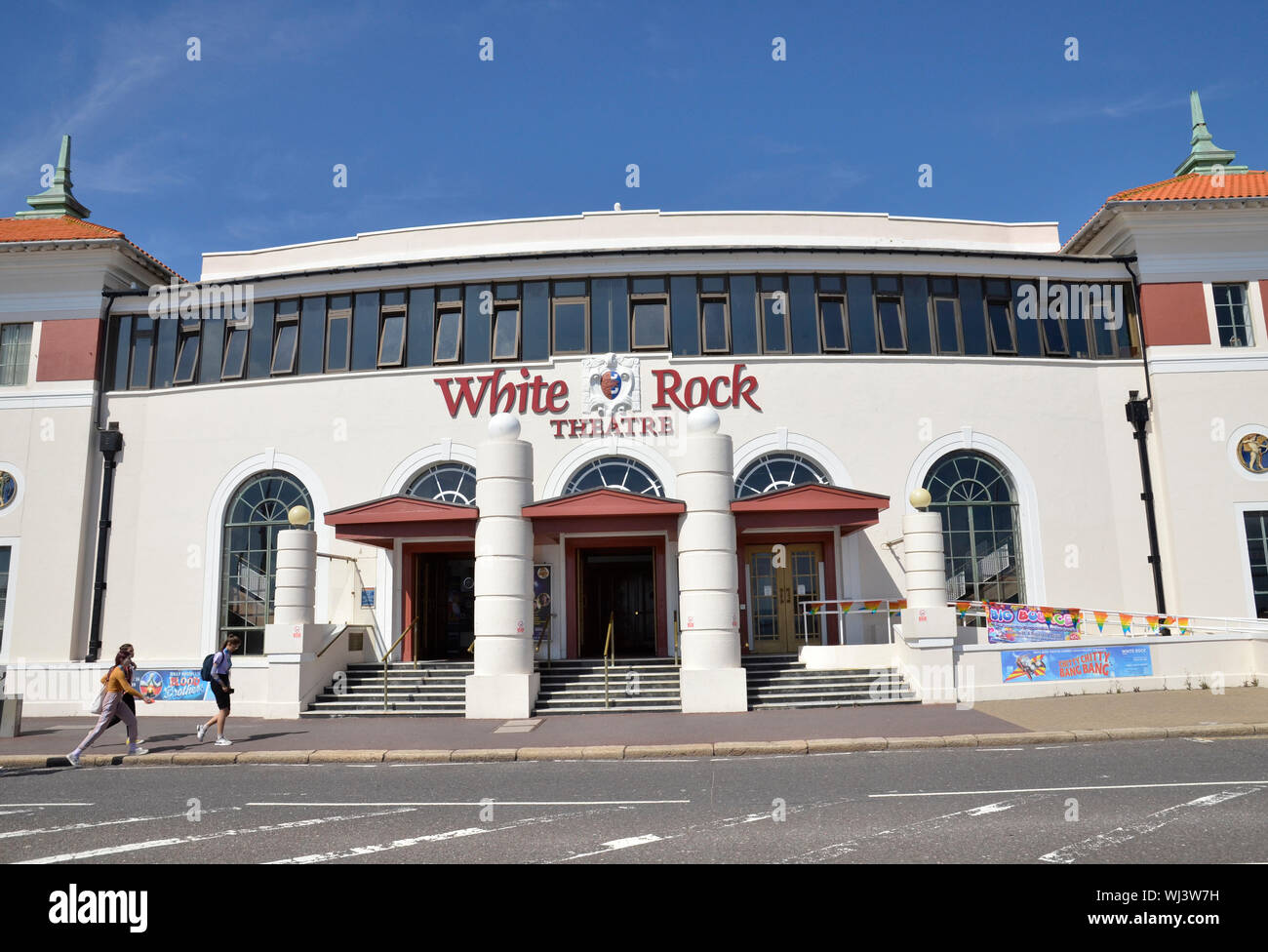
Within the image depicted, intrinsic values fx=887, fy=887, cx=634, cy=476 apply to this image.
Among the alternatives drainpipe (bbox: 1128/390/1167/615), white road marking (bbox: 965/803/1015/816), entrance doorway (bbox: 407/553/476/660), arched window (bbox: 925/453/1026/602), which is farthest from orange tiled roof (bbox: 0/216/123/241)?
drainpipe (bbox: 1128/390/1167/615)

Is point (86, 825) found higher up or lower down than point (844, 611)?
lower down

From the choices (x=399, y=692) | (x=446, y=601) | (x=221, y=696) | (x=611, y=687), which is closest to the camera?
(x=221, y=696)

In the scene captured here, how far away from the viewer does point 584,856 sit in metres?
6.01

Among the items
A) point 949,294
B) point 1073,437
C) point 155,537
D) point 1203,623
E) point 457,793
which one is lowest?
point 457,793

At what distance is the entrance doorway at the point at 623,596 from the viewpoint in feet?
67.3

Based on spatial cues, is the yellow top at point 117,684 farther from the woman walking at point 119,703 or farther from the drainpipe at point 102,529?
the drainpipe at point 102,529

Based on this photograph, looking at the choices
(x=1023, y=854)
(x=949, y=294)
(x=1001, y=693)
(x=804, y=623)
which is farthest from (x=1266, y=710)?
(x=949, y=294)

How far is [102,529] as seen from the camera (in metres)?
20.8

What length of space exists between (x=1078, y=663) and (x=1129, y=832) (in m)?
10.4

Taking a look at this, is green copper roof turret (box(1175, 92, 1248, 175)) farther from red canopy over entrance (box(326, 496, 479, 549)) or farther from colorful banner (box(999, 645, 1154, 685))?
red canopy over entrance (box(326, 496, 479, 549))

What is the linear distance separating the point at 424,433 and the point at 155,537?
22.7ft

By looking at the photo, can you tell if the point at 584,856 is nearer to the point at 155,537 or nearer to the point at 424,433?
the point at 424,433

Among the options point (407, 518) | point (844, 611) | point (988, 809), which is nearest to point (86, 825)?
point (988, 809)

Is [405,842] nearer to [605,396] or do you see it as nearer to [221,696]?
[221,696]
